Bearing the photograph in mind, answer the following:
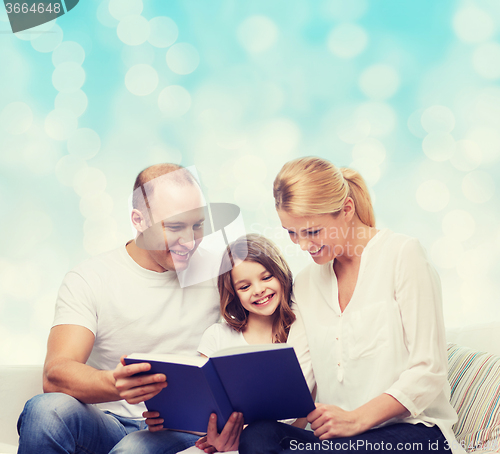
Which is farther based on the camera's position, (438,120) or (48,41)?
(48,41)

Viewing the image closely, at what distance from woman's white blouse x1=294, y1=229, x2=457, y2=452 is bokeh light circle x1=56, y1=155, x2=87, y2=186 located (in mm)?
1278

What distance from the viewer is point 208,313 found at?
1537 millimetres

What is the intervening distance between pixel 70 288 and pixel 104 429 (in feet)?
1.36

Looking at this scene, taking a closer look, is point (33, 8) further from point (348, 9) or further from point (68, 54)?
point (348, 9)

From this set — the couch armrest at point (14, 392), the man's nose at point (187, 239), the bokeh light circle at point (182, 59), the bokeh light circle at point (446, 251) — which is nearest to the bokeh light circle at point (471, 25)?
the bokeh light circle at point (446, 251)

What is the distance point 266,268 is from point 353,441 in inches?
21.9

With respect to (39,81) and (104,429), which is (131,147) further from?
(104,429)

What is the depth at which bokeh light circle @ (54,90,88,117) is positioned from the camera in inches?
83.5

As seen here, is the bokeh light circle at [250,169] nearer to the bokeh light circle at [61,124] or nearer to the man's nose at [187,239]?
the man's nose at [187,239]

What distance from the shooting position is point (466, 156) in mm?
2018

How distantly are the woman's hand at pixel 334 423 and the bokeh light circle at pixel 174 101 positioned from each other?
4.72 feet

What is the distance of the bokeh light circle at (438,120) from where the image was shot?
6.66 feet

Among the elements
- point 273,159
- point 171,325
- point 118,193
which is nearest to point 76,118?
point 118,193

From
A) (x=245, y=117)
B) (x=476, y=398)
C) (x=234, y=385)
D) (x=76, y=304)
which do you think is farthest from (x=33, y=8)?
(x=476, y=398)
